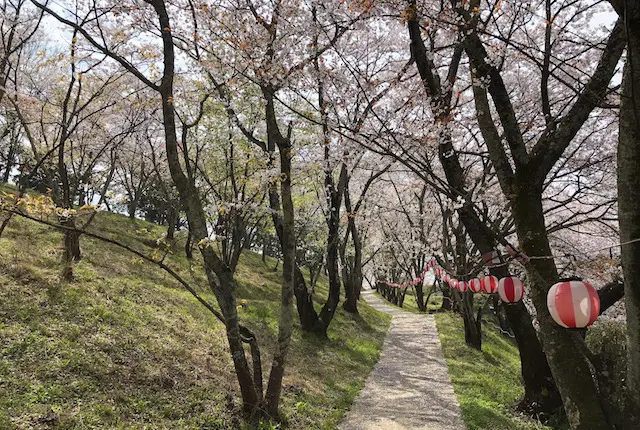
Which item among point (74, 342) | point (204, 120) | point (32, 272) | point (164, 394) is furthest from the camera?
point (204, 120)

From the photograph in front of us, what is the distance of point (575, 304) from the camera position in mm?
3662

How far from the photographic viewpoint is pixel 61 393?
5.72 meters

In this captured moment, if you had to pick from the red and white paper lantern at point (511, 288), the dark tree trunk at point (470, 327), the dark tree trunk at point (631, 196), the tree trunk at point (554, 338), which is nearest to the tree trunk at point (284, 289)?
the red and white paper lantern at point (511, 288)

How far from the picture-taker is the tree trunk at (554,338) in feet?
13.2

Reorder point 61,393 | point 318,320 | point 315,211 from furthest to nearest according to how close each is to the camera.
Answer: point 315,211
point 318,320
point 61,393

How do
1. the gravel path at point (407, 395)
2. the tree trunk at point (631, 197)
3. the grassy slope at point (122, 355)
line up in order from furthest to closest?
1. the gravel path at point (407, 395)
2. the grassy slope at point (122, 355)
3. the tree trunk at point (631, 197)

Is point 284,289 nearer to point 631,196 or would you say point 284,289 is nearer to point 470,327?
point 631,196

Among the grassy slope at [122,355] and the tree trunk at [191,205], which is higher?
the tree trunk at [191,205]

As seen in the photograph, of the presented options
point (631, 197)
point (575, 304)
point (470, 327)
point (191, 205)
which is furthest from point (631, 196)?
point (470, 327)

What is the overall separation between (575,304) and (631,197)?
1056 millimetres

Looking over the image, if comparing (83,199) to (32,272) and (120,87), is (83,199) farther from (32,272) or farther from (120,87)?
(32,272)

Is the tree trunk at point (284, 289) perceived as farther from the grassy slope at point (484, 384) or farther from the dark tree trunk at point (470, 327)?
the dark tree trunk at point (470, 327)

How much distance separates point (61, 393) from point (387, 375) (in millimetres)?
7956

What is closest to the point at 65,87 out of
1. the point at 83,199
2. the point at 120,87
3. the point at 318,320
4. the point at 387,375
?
the point at 120,87
